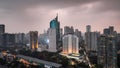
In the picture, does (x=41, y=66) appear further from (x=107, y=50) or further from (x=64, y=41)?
(x=64, y=41)

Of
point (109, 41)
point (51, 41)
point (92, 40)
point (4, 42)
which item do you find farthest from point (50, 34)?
point (109, 41)

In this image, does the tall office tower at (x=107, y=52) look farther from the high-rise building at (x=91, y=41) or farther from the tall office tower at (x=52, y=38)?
the tall office tower at (x=52, y=38)

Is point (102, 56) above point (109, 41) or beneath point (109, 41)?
beneath

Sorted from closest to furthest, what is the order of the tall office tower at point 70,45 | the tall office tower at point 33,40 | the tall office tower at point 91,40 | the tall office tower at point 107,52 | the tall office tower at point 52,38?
the tall office tower at point 107,52
the tall office tower at point 70,45
the tall office tower at point 91,40
the tall office tower at point 52,38
the tall office tower at point 33,40

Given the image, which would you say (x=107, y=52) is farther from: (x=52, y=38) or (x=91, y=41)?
(x=52, y=38)

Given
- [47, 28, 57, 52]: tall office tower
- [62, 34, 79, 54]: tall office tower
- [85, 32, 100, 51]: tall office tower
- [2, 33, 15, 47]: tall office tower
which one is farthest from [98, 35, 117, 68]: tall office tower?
[2, 33, 15, 47]: tall office tower

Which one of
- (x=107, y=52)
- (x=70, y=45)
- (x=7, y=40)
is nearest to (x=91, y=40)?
(x=70, y=45)

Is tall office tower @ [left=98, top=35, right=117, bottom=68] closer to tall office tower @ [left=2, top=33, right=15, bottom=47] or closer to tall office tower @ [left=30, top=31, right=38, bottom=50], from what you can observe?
tall office tower @ [left=30, top=31, right=38, bottom=50]

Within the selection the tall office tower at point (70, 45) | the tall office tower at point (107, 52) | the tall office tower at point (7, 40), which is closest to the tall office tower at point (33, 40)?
the tall office tower at point (7, 40)
